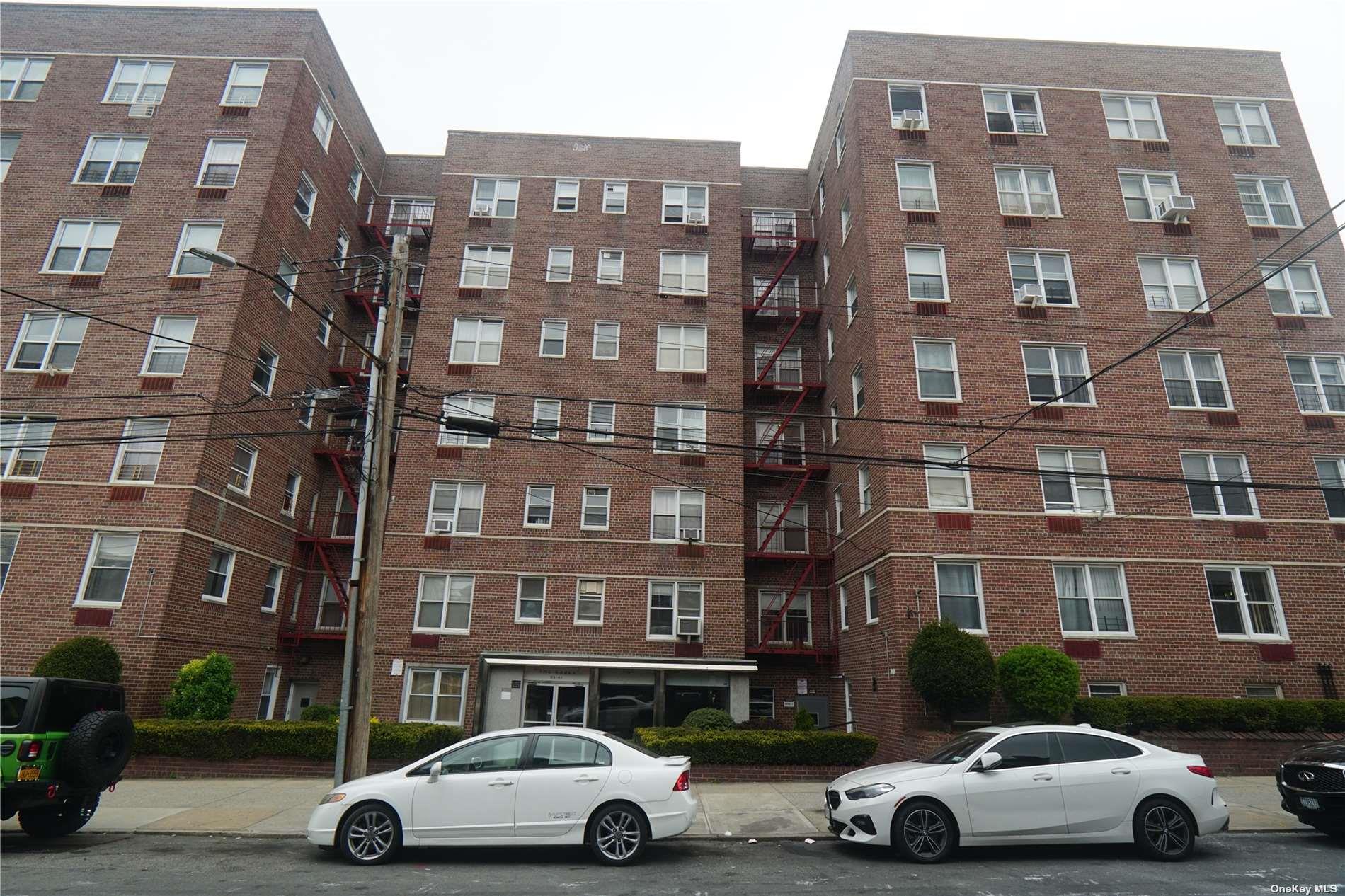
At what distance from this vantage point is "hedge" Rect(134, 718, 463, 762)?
614 inches

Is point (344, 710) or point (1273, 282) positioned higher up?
point (1273, 282)

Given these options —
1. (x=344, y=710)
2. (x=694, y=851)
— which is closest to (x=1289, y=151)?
(x=694, y=851)

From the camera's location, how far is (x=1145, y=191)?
928 inches

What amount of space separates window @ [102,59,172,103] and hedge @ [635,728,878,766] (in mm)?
26592

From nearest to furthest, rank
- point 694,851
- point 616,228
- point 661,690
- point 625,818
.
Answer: point 625,818 → point 694,851 → point 661,690 → point 616,228

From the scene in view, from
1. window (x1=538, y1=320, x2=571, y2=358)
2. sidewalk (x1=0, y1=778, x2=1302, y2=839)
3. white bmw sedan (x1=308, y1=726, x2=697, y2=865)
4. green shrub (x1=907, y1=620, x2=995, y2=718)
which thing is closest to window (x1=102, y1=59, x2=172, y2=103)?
window (x1=538, y1=320, x2=571, y2=358)

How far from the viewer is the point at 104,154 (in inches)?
926

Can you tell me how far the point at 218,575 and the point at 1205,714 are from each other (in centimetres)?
2571

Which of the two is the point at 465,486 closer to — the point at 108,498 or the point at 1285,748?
the point at 108,498

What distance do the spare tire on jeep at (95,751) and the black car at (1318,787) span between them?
16416 millimetres

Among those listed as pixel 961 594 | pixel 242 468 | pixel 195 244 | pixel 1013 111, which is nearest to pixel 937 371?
pixel 961 594

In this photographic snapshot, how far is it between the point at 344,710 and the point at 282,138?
813 inches

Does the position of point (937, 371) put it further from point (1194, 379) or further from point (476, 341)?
point (476, 341)

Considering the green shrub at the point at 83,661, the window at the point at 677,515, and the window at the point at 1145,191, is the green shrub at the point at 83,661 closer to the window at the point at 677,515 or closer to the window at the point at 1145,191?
the window at the point at 677,515
